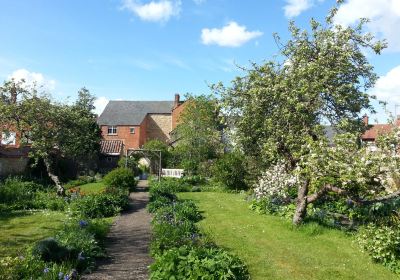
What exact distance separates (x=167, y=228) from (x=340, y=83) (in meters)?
8.10

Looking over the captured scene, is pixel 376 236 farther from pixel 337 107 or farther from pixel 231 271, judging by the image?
pixel 337 107

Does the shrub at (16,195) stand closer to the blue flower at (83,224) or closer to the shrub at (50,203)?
the shrub at (50,203)

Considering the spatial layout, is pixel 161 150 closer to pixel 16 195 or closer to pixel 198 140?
pixel 198 140

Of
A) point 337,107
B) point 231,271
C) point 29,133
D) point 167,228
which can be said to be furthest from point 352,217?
point 29,133

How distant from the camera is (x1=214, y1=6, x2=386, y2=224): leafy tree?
14156mm

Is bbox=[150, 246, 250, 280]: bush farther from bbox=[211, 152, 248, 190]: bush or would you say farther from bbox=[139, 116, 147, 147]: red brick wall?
bbox=[139, 116, 147, 147]: red brick wall

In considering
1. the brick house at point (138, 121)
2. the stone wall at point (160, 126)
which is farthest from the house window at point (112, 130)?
the stone wall at point (160, 126)

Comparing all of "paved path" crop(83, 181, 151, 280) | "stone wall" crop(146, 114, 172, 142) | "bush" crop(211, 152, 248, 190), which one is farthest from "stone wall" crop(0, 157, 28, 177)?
"stone wall" crop(146, 114, 172, 142)

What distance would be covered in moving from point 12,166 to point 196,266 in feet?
87.3

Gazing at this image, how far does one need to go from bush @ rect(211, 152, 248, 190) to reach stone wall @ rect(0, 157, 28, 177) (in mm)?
14523

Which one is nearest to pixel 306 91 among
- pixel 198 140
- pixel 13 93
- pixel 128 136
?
pixel 13 93

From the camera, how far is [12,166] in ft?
100

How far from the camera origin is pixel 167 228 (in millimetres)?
12164

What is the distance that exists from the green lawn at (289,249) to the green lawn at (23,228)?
5516 mm
